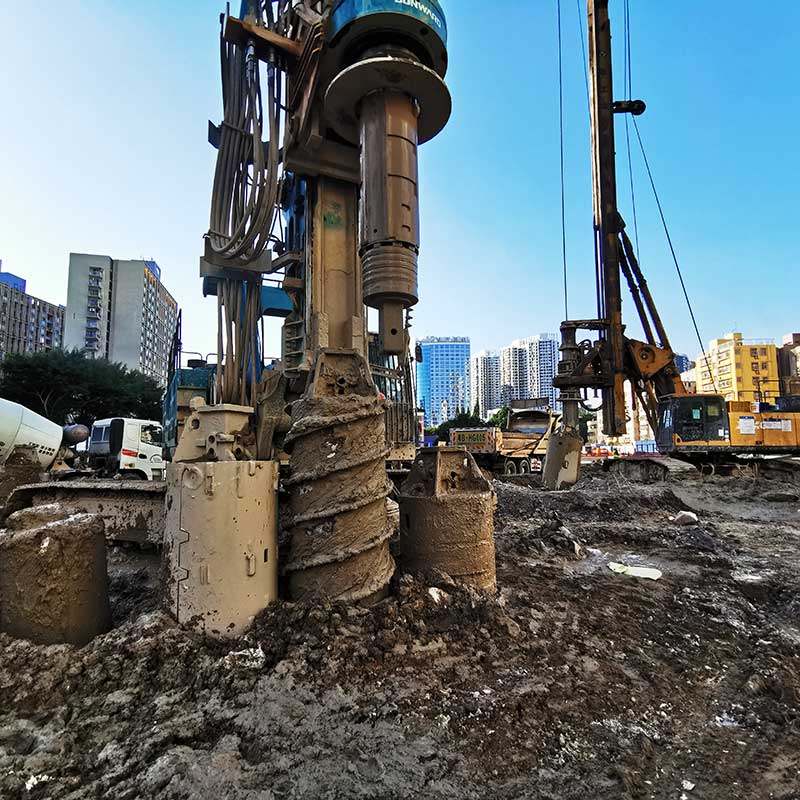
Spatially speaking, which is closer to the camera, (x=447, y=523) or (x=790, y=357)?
(x=447, y=523)

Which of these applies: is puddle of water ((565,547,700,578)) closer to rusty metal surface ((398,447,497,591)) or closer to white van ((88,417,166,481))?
rusty metal surface ((398,447,497,591))

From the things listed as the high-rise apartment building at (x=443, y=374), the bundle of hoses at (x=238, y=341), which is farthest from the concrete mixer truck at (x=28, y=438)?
the high-rise apartment building at (x=443, y=374)

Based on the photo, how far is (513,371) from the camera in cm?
8581

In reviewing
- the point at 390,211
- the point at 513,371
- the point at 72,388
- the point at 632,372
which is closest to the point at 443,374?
the point at 513,371

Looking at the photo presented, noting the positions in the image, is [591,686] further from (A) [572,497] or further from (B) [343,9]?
(A) [572,497]

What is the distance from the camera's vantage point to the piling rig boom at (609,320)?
13406 millimetres

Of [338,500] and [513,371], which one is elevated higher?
[513,371]

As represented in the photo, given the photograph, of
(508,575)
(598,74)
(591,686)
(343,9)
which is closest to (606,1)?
(598,74)

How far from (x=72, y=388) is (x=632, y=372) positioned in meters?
29.7

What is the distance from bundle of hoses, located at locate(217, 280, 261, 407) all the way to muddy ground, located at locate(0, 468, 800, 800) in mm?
2695

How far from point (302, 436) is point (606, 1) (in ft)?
56.8

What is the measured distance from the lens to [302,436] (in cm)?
296

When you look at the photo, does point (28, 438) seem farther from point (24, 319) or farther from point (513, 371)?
point (24, 319)

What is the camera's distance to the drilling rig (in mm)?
2670
